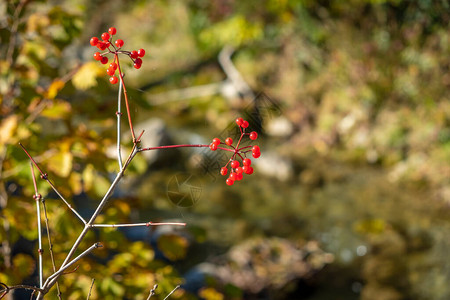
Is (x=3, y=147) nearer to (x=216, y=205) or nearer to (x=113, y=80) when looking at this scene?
(x=113, y=80)

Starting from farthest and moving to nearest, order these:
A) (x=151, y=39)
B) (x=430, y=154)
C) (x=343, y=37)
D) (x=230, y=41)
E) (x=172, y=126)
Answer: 1. (x=151, y=39)
2. (x=230, y=41)
3. (x=172, y=126)
4. (x=343, y=37)
5. (x=430, y=154)

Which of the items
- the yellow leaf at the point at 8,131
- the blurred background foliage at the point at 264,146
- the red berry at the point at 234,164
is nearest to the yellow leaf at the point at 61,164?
the blurred background foliage at the point at 264,146

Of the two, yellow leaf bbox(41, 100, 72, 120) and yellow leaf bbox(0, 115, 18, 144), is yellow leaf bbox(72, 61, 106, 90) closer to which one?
yellow leaf bbox(41, 100, 72, 120)

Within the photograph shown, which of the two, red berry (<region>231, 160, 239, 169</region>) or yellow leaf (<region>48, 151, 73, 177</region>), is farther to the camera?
yellow leaf (<region>48, 151, 73, 177</region>)

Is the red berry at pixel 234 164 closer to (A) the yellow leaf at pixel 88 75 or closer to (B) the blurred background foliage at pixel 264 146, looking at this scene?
(B) the blurred background foliage at pixel 264 146

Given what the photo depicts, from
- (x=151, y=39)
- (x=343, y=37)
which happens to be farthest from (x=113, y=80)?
(x=151, y=39)

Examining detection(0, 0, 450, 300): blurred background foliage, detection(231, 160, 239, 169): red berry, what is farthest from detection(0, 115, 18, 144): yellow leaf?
detection(231, 160, 239, 169): red berry

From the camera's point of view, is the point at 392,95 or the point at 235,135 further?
the point at 392,95

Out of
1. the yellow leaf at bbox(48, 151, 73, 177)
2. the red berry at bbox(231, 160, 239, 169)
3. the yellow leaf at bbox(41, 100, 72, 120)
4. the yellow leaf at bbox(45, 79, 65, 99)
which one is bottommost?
the red berry at bbox(231, 160, 239, 169)
